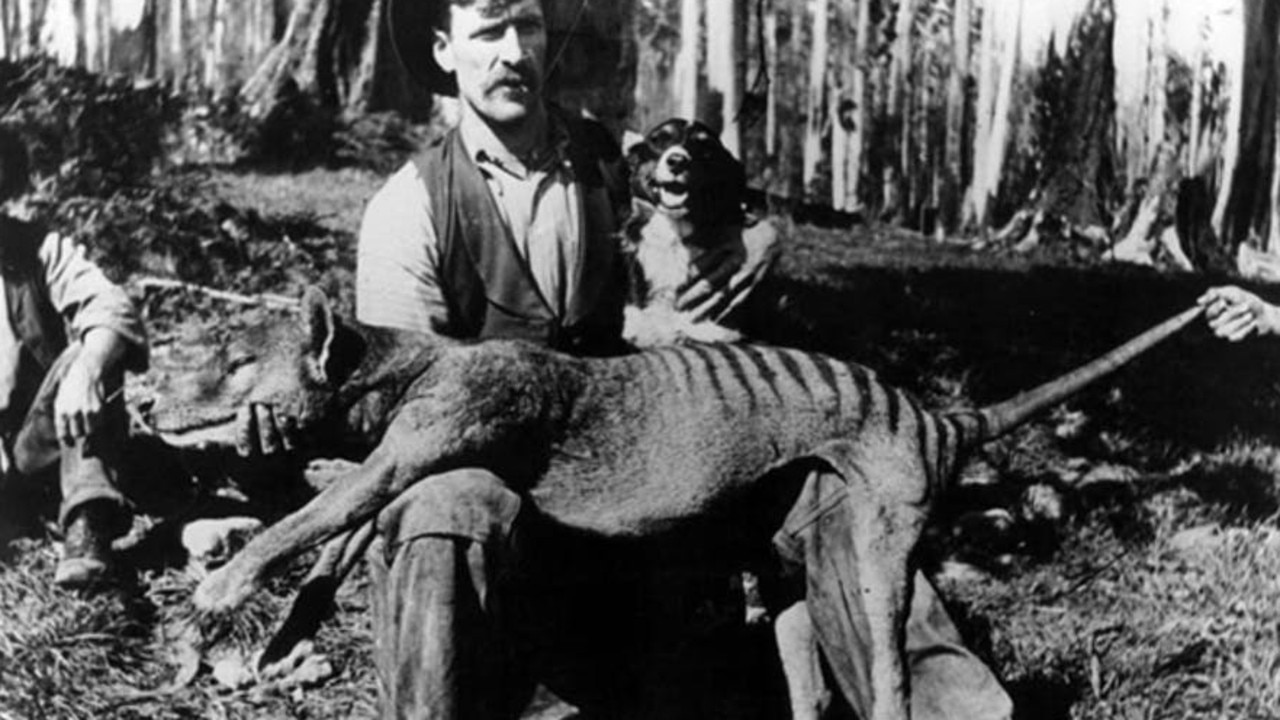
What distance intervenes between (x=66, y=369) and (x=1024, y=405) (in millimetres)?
3029

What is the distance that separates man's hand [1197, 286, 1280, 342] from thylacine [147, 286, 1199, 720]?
46.8 inches

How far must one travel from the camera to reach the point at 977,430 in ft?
15.6

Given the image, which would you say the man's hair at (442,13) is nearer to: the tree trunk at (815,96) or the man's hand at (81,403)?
the tree trunk at (815,96)

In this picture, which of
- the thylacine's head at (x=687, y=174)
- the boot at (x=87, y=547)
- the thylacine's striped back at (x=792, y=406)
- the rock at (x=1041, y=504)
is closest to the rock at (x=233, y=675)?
the boot at (x=87, y=547)

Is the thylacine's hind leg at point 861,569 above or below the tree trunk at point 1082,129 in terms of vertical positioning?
below

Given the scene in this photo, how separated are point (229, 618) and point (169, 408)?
2.18 feet

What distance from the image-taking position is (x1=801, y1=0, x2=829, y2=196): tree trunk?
5.27 m

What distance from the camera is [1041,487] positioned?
5.42m

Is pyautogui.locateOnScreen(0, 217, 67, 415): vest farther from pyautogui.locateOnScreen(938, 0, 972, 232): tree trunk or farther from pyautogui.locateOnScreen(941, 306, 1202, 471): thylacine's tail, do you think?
pyautogui.locateOnScreen(938, 0, 972, 232): tree trunk

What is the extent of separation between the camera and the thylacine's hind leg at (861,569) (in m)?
4.45

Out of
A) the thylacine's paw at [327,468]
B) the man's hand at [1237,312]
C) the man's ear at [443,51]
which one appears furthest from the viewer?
the man's hand at [1237,312]

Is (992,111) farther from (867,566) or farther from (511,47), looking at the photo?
(867,566)

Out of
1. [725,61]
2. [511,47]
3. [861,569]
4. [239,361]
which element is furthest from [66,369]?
[861,569]

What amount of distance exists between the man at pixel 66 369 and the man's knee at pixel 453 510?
130cm
